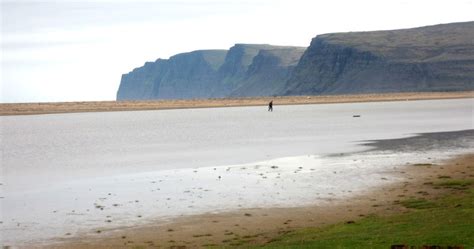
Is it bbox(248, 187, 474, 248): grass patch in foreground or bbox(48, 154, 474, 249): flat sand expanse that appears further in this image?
bbox(48, 154, 474, 249): flat sand expanse

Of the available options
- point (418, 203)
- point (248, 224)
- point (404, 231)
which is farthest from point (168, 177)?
point (404, 231)

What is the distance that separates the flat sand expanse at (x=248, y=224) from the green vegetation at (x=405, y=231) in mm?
842

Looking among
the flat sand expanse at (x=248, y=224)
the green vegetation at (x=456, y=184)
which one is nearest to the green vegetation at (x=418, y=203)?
the flat sand expanse at (x=248, y=224)

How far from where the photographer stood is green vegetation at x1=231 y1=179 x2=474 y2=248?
1307cm

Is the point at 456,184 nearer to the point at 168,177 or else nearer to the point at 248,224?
the point at 248,224

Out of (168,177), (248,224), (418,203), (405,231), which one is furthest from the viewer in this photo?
(168,177)

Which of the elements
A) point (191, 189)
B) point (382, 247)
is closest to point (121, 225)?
point (191, 189)

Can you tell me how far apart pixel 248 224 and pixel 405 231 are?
4712 millimetres

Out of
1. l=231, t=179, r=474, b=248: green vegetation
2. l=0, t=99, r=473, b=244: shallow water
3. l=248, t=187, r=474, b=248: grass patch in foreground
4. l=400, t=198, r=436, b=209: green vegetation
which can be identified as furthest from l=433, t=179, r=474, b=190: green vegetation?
l=248, t=187, r=474, b=248: grass patch in foreground

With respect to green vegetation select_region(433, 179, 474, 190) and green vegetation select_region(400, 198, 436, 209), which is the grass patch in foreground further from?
green vegetation select_region(433, 179, 474, 190)

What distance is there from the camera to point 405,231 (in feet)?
47.2

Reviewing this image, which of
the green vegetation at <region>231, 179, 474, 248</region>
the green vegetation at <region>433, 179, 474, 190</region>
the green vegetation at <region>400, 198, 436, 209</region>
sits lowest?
the green vegetation at <region>433, 179, 474, 190</region>

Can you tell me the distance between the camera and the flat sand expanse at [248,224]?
15969mm

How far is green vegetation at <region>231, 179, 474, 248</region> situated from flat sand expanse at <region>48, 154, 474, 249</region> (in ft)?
2.76
